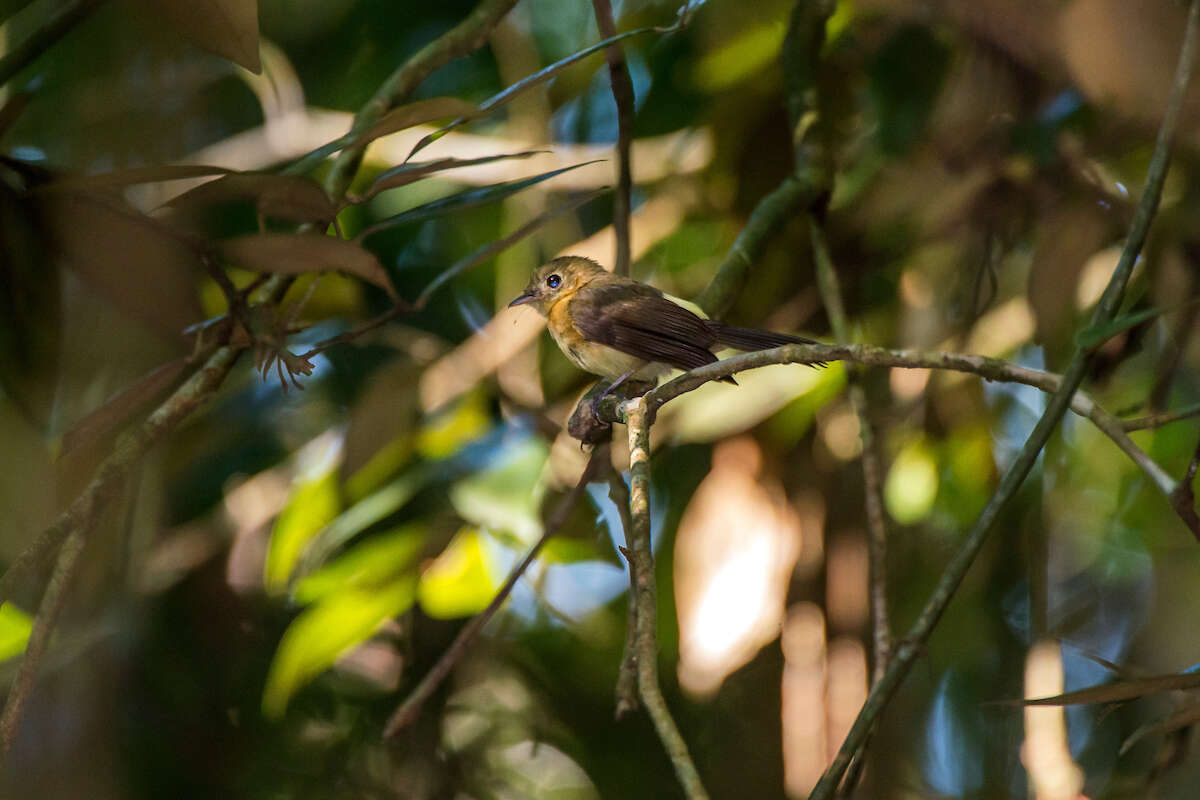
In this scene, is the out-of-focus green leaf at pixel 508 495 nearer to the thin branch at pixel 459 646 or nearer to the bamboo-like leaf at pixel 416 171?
the thin branch at pixel 459 646

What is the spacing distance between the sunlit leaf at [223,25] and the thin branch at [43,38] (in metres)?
0.14

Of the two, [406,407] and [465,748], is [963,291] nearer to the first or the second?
[406,407]

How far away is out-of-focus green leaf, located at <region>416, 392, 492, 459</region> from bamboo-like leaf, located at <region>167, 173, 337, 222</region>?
2.64ft

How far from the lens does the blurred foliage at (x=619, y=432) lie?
1.66 m

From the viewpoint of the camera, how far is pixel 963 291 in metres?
1.95

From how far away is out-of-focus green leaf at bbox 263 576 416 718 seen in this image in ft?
5.16

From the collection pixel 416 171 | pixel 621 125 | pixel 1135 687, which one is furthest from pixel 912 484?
pixel 416 171

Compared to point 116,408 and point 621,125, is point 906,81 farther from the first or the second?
point 116,408

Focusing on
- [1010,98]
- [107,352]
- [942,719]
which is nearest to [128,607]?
[107,352]

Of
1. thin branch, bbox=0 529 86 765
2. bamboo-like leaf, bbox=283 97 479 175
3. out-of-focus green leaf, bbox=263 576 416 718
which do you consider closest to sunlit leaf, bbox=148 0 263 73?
bamboo-like leaf, bbox=283 97 479 175

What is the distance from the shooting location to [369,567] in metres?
1.66

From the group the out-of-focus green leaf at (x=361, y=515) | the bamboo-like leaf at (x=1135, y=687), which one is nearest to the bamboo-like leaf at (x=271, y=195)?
the out-of-focus green leaf at (x=361, y=515)

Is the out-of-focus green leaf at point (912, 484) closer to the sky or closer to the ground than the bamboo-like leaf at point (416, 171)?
closer to the sky

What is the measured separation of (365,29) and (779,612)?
1497mm
